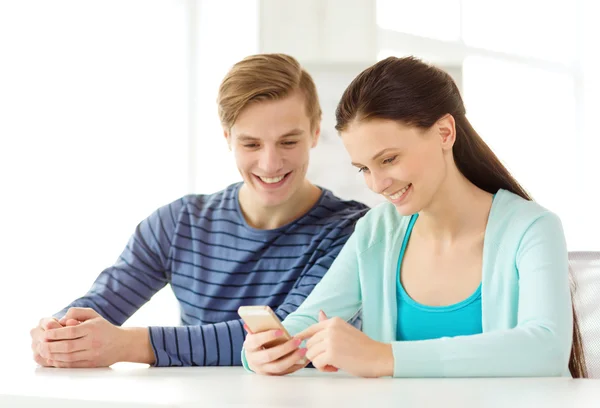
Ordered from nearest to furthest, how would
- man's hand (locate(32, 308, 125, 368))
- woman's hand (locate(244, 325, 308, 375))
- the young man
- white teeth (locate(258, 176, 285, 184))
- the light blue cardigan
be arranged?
1. the light blue cardigan
2. woman's hand (locate(244, 325, 308, 375))
3. man's hand (locate(32, 308, 125, 368))
4. the young man
5. white teeth (locate(258, 176, 285, 184))

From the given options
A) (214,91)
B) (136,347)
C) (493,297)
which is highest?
(214,91)

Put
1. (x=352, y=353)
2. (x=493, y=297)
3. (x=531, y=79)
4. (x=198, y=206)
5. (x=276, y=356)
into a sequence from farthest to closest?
(x=531, y=79) → (x=198, y=206) → (x=493, y=297) → (x=276, y=356) → (x=352, y=353)

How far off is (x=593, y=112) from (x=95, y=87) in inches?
96.0

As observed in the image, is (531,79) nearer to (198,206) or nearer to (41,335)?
(198,206)

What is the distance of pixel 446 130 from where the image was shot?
1528 mm

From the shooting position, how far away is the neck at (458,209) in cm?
156

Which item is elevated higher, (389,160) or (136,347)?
(389,160)

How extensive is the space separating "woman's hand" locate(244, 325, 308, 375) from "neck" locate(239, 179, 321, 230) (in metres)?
0.60

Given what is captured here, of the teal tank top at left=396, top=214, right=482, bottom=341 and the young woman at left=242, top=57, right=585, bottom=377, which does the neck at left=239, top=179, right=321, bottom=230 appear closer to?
the young woman at left=242, top=57, right=585, bottom=377

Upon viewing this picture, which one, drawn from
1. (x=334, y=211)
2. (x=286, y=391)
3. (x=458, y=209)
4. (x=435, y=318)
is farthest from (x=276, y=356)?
(x=334, y=211)

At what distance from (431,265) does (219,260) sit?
0.59 m

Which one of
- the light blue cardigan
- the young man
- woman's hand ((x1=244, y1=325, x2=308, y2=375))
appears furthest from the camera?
the young man

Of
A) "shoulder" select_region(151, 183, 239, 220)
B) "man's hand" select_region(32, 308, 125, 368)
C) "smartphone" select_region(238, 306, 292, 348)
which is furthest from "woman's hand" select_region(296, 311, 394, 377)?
"shoulder" select_region(151, 183, 239, 220)

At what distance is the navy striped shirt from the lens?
1.87m
